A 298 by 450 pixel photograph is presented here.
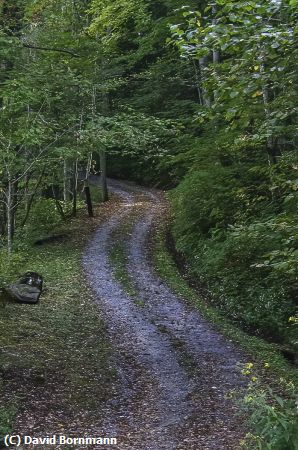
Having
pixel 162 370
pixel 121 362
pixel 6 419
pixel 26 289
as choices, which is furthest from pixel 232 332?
pixel 6 419

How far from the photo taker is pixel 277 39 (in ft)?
16.0

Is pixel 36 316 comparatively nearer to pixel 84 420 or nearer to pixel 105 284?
pixel 105 284

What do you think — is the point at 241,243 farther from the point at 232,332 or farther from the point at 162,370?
the point at 162,370

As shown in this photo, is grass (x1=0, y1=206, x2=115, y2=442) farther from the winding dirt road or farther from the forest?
the winding dirt road

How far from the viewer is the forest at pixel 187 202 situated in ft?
18.2

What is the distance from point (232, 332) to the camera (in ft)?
36.2

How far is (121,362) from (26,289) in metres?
4.25

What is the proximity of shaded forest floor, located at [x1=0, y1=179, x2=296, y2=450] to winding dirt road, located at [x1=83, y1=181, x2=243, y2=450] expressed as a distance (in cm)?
2

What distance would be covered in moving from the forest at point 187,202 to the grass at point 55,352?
A: 0.05 metres

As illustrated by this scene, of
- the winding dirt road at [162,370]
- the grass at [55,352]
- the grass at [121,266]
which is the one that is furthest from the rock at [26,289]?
the grass at [121,266]

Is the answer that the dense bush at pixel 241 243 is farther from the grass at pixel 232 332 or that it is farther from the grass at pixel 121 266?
the grass at pixel 121 266

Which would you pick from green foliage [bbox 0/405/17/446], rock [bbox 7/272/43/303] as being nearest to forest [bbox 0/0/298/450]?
green foliage [bbox 0/405/17/446]

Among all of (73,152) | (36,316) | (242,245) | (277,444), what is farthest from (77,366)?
(73,152)

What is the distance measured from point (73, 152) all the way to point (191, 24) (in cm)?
1091
